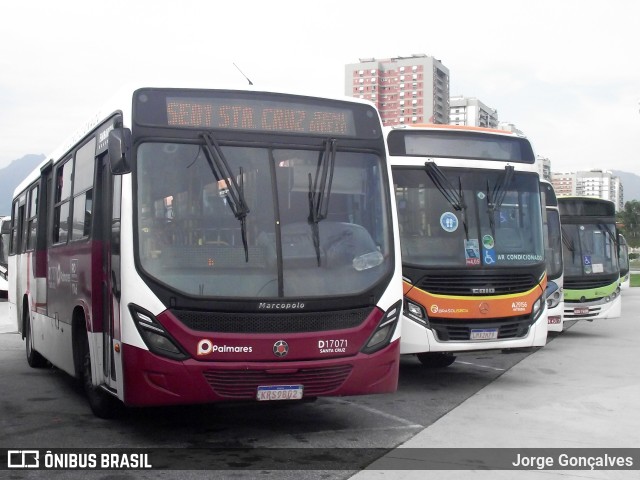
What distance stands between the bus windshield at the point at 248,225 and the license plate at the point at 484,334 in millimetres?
3171

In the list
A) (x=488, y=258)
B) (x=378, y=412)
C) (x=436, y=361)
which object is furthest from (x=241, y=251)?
(x=436, y=361)

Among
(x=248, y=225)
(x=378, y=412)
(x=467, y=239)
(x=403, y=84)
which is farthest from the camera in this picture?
(x=403, y=84)

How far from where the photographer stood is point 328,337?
7.36 metres

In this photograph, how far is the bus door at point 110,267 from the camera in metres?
7.40

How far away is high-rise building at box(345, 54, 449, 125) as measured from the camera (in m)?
110

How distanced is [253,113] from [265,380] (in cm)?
224

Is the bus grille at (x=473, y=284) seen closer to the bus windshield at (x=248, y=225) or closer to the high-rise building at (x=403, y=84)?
the bus windshield at (x=248, y=225)

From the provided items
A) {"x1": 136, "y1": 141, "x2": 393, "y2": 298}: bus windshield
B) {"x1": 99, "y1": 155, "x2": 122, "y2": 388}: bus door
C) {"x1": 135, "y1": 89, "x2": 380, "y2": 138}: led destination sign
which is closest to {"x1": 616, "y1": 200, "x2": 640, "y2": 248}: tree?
{"x1": 135, "y1": 89, "x2": 380, "y2": 138}: led destination sign

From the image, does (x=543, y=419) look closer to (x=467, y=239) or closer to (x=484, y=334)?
(x=484, y=334)

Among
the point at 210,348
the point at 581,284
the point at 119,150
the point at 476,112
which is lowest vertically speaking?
the point at 581,284

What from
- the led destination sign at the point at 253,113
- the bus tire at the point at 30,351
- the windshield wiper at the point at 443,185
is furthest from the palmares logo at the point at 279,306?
the bus tire at the point at 30,351

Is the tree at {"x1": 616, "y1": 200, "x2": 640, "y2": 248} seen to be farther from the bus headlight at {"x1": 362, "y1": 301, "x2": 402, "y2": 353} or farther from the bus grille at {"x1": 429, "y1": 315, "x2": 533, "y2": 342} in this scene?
the bus headlight at {"x1": 362, "y1": 301, "x2": 402, "y2": 353}

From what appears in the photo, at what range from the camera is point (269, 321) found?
23.5ft

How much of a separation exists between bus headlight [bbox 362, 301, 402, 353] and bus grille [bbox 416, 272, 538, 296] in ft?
9.07
